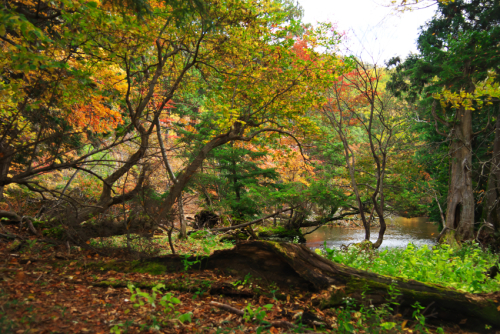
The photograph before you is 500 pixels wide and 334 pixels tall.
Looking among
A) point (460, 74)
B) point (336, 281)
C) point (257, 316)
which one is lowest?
point (257, 316)

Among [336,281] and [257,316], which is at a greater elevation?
[336,281]

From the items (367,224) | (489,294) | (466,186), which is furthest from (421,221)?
(489,294)

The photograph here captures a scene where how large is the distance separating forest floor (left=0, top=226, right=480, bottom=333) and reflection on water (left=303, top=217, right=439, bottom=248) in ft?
32.9

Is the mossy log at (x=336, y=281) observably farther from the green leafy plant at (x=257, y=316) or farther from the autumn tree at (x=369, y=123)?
the autumn tree at (x=369, y=123)

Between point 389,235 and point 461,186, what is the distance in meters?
7.22

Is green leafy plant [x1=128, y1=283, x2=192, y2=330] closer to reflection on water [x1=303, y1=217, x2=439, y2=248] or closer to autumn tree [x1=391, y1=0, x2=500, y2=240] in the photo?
autumn tree [x1=391, y1=0, x2=500, y2=240]

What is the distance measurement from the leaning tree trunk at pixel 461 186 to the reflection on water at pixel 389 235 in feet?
11.6

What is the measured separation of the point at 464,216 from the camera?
9703mm

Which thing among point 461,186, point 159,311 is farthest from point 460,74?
point 159,311

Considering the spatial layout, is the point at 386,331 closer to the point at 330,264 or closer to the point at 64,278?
the point at 330,264

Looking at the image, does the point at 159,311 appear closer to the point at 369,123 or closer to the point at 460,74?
the point at 369,123

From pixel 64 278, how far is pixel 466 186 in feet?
38.2

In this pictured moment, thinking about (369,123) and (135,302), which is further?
(369,123)

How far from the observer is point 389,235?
16.4 m
